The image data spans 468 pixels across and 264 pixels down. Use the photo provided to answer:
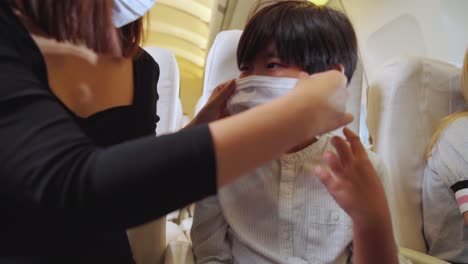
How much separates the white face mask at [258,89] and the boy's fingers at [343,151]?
0.45ft

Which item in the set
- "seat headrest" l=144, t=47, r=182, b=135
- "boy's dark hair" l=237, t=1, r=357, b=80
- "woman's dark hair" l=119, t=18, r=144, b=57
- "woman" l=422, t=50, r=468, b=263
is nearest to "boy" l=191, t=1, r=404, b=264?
"boy's dark hair" l=237, t=1, r=357, b=80

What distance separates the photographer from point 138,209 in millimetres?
277

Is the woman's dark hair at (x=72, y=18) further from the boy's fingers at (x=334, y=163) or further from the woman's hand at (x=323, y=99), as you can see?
the boy's fingers at (x=334, y=163)

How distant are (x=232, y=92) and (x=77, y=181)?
43 centimetres

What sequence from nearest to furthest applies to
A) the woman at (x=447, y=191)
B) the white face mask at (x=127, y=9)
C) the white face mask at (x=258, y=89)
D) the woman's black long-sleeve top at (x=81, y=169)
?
the woman's black long-sleeve top at (x=81, y=169), the white face mask at (x=127, y=9), the white face mask at (x=258, y=89), the woman at (x=447, y=191)

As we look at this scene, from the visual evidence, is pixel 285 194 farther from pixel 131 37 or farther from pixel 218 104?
pixel 131 37

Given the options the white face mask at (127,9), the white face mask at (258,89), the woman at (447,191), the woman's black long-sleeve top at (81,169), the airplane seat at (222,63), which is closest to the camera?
the woman's black long-sleeve top at (81,169)

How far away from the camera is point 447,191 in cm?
92

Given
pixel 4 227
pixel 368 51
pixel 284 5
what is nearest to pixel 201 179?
pixel 4 227

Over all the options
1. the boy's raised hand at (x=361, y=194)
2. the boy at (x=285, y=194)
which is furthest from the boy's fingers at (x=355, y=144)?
the boy at (x=285, y=194)

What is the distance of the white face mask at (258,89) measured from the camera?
0.58 meters

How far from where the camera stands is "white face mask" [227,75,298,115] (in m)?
0.58

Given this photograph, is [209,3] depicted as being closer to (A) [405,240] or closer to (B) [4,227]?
(A) [405,240]

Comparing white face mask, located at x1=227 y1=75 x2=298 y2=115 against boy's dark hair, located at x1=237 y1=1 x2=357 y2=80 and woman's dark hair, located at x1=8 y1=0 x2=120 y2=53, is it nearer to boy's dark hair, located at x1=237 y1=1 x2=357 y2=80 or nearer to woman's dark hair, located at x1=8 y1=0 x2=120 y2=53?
boy's dark hair, located at x1=237 y1=1 x2=357 y2=80
